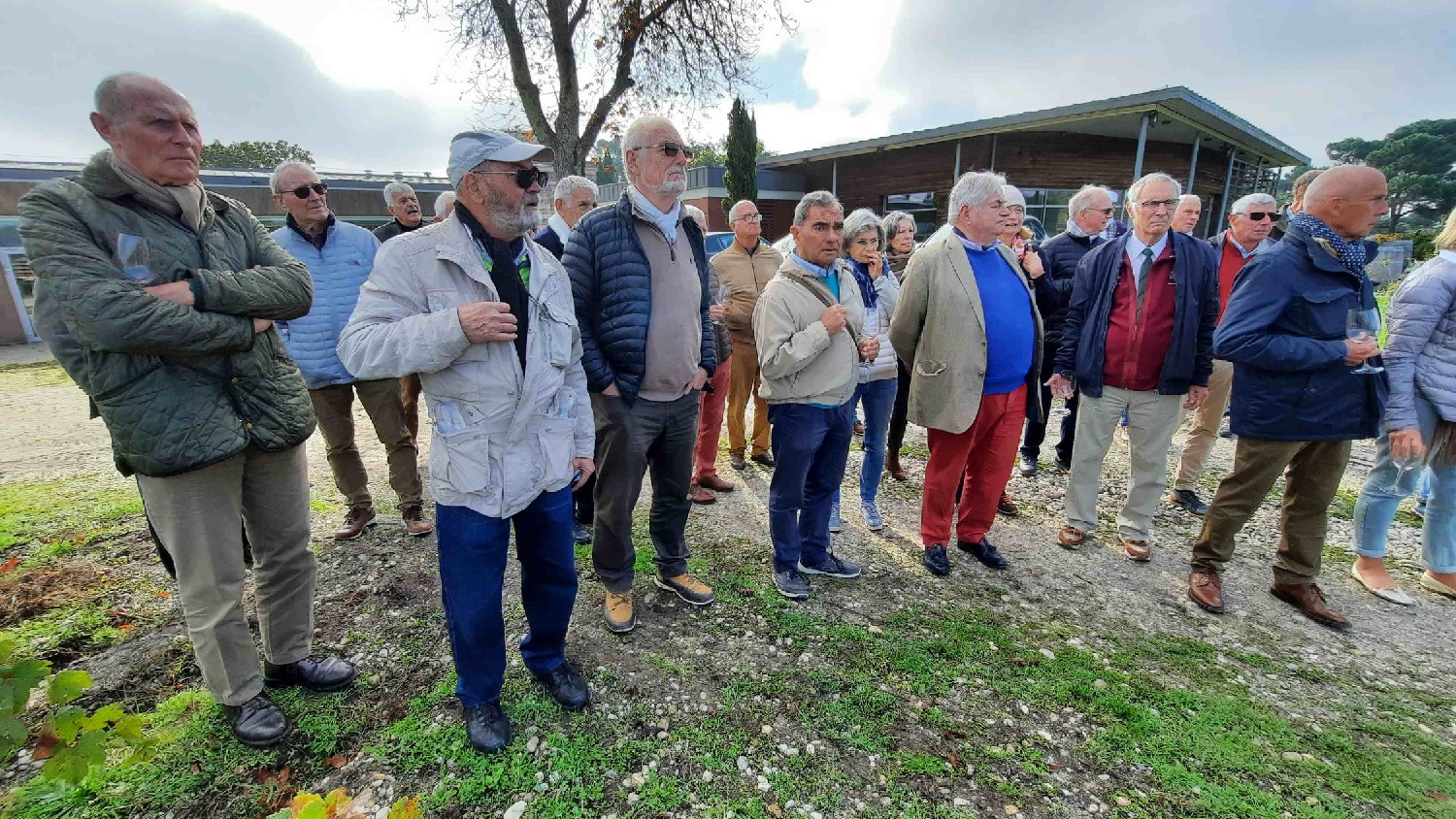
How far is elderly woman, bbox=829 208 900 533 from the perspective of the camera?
378cm

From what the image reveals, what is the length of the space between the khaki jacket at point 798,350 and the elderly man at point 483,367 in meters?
1.08

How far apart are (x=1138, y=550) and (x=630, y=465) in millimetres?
3225

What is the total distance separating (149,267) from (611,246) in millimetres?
1546

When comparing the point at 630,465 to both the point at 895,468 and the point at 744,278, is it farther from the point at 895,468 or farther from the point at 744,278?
the point at 895,468

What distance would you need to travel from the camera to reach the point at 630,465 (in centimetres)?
289

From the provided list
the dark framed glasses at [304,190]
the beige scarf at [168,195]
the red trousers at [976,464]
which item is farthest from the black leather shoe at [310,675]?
the red trousers at [976,464]

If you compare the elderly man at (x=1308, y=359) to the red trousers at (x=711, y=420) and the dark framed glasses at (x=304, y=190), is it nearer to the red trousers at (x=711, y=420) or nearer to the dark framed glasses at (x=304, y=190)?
the red trousers at (x=711, y=420)

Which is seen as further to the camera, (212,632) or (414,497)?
(414,497)

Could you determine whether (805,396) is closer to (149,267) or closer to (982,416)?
(982,416)

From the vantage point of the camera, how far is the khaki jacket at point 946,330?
11.1 ft

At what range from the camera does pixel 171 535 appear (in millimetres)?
2094

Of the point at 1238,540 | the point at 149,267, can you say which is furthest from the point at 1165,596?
the point at 149,267

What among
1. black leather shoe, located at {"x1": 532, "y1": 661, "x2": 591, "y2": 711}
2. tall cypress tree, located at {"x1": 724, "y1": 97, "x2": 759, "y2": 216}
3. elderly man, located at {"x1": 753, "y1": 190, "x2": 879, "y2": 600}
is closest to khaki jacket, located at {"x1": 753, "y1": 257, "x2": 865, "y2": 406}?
elderly man, located at {"x1": 753, "y1": 190, "x2": 879, "y2": 600}

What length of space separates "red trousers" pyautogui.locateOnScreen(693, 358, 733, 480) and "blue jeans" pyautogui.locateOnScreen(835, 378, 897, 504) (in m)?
0.94
